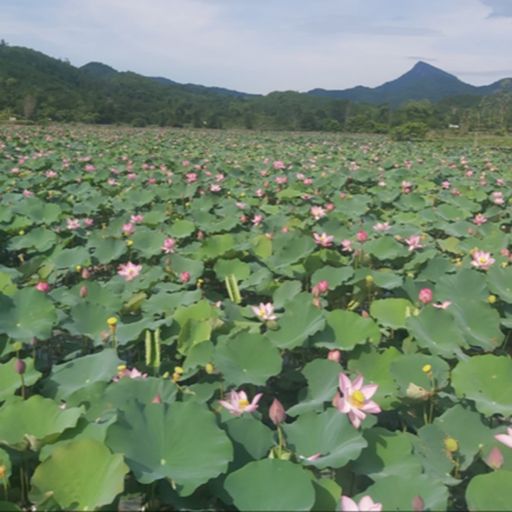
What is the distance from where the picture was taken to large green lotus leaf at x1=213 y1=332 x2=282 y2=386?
1729 millimetres

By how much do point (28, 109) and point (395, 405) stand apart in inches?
1449

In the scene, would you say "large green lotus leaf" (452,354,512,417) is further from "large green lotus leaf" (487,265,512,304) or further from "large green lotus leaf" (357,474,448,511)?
"large green lotus leaf" (487,265,512,304)

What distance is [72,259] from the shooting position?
299 centimetres

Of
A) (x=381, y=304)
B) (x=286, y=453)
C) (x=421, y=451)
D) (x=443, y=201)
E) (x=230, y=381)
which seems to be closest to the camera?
(x=286, y=453)

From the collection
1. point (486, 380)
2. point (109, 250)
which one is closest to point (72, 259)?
point (109, 250)

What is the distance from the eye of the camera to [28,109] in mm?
34375

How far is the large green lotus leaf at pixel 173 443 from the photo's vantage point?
3.98 feet

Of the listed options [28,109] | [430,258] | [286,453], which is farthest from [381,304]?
[28,109]

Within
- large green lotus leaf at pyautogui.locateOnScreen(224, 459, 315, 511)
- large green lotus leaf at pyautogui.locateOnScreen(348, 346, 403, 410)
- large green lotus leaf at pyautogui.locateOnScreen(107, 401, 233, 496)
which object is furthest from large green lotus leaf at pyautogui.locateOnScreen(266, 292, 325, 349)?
large green lotus leaf at pyautogui.locateOnScreen(224, 459, 315, 511)

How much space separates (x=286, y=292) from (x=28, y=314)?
1.03 metres

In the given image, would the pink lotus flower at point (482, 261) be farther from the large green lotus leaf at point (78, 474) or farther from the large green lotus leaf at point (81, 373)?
the large green lotus leaf at point (78, 474)

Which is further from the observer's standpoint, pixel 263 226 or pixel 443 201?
pixel 443 201

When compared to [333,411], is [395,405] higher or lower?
lower

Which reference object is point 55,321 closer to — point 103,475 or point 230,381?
point 230,381
